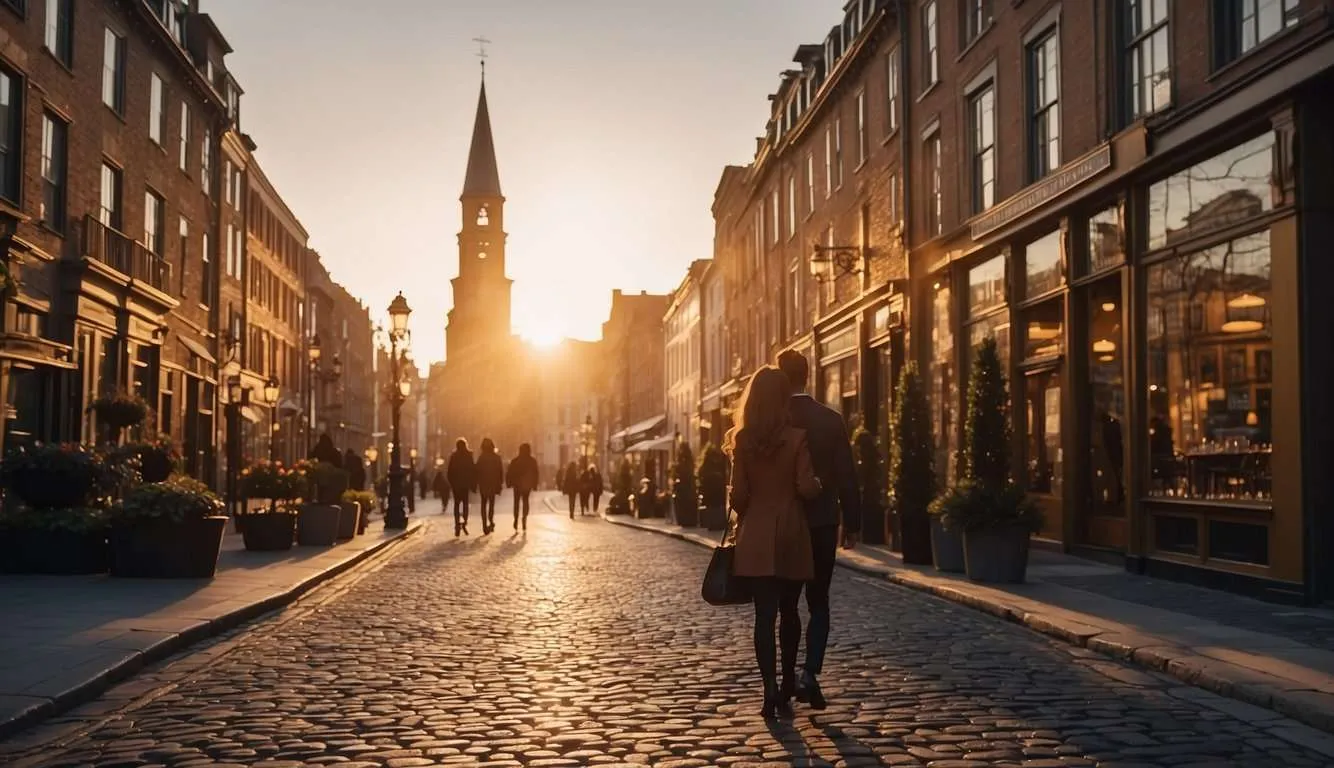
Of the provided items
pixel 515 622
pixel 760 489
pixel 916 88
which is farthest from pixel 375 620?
pixel 916 88

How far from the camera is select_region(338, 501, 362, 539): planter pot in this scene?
23.2 meters

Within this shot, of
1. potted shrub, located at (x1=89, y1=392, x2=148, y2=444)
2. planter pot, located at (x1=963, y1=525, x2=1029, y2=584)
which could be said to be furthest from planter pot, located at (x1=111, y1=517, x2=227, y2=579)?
potted shrub, located at (x1=89, y1=392, x2=148, y2=444)

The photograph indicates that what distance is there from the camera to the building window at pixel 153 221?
2852 centimetres

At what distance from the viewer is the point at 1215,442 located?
13.4 metres

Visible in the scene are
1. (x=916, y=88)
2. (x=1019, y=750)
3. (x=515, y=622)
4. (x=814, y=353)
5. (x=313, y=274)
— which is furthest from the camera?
(x=313, y=274)

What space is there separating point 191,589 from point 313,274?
5168 centimetres

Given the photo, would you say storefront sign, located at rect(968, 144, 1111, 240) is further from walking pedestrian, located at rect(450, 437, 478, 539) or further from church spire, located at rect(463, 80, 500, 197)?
church spire, located at rect(463, 80, 500, 197)

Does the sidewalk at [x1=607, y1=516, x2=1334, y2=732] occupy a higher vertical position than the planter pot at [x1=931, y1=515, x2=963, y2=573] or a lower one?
lower

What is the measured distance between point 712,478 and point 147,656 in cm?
1930

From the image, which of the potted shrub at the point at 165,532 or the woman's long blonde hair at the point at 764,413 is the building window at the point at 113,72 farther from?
the woman's long blonde hair at the point at 764,413

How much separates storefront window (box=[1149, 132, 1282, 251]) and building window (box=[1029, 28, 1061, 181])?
3081 mm

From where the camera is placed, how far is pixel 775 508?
703cm

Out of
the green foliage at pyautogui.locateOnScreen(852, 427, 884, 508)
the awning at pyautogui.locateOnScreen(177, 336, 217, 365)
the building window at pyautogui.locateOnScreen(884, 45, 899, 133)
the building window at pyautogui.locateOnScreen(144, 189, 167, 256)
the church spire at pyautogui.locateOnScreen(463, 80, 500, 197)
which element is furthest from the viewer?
the church spire at pyautogui.locateOnScreen(463, 80, 500, 197)

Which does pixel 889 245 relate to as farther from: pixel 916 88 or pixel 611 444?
pixel 611 444
